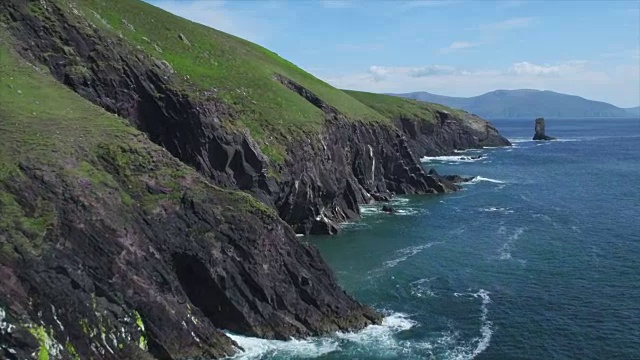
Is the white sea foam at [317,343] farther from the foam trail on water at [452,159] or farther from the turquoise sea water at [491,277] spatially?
the foam trail on water at [452,159]

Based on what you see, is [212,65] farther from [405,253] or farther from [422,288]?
[422,288]

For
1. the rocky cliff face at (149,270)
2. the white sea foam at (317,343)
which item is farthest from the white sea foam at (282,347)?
the rocky cliff face at (149,270)

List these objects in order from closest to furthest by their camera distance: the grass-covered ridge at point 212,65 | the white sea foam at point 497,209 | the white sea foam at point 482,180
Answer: the grass-covered ridge at point 212,65, the white sea foam at point 497,209, the white sea foam at point 482,180

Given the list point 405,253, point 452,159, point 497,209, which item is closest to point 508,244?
point 405,253

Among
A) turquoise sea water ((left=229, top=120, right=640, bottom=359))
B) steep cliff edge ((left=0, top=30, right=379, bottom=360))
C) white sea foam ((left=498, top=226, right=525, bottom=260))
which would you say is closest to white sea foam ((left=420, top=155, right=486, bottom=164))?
turquoise sea water ((left=229, top=120, right=640, bottom=359))

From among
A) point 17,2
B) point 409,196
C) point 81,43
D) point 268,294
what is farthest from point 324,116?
point 268,294

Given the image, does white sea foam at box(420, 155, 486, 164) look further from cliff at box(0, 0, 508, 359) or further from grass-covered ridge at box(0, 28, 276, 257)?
grass-covered ridge at box(0, 28, 276, 257)
